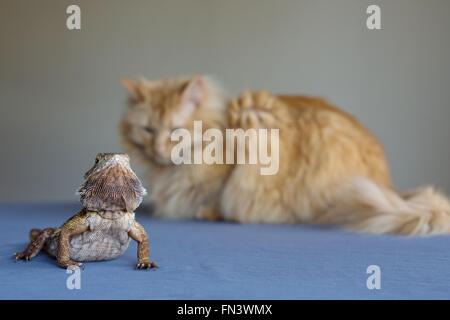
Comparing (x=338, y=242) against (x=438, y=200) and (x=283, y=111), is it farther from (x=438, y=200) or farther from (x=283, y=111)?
(x=283, y=111)

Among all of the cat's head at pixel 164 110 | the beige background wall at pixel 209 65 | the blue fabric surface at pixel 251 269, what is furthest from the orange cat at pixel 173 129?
the beige background wall at pixel 209 65

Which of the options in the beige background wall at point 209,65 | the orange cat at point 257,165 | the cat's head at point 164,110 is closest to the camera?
the orange cat at point 257,165

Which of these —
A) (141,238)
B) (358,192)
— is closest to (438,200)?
(358,192)

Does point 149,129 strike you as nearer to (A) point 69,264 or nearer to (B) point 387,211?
(B) point 387,211

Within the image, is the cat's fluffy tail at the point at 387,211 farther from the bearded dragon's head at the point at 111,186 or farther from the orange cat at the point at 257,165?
the bearded dragon's head at the point at 111,186

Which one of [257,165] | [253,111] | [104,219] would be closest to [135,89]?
[253,111]

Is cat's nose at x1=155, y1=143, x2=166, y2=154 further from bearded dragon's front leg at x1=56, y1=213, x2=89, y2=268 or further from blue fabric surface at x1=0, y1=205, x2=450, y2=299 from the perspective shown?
bearded dragon's front leg at x1=56, y1=213, x2=89, y2=268
